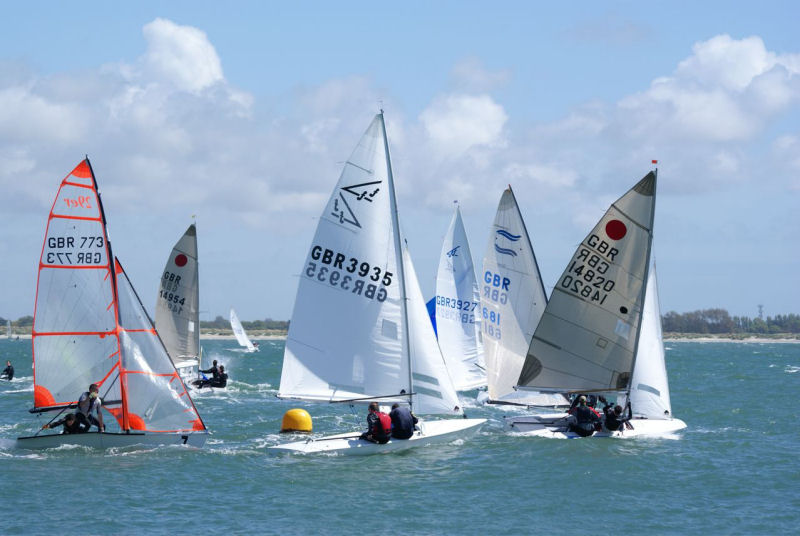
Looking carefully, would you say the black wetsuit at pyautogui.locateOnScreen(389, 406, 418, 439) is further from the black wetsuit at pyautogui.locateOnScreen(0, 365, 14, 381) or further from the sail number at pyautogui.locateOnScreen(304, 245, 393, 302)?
the black wetsuit at pyautogui.locateOnScreen(0, 365, 14, 381)

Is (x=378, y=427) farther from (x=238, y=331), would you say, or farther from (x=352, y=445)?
(x=238, y=331)

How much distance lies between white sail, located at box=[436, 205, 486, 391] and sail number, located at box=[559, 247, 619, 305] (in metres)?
8.46

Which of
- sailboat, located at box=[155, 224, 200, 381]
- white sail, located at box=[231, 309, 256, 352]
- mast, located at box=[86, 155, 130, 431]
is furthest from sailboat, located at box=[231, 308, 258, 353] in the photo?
mast, located at box=[86, 155, 130, 431]

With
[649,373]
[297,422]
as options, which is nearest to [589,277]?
[649,373]

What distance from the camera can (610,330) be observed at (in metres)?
25.1

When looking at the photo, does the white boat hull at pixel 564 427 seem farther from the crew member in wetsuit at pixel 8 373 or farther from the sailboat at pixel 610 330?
the crew member in wetsuit at pixel 8 373

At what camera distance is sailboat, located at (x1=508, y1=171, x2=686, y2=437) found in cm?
2455

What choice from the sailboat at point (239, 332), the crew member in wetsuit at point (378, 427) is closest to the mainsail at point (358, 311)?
the crew member in wetsuit at point (378, 427)

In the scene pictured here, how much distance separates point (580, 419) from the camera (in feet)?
79.4

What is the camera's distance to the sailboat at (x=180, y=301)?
40000 mm

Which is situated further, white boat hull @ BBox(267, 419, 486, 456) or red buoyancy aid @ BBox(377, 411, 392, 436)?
white boat hull @ BBox(267, 419, 486, 456)

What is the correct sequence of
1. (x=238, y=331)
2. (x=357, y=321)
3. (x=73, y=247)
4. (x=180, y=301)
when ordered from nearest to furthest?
(x=357, y=321)
(x=73, y=247)
(x=180, y=301)
(x=238, y=331)

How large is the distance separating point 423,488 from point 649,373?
8.65 m

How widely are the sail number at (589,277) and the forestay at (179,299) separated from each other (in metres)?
19.2
